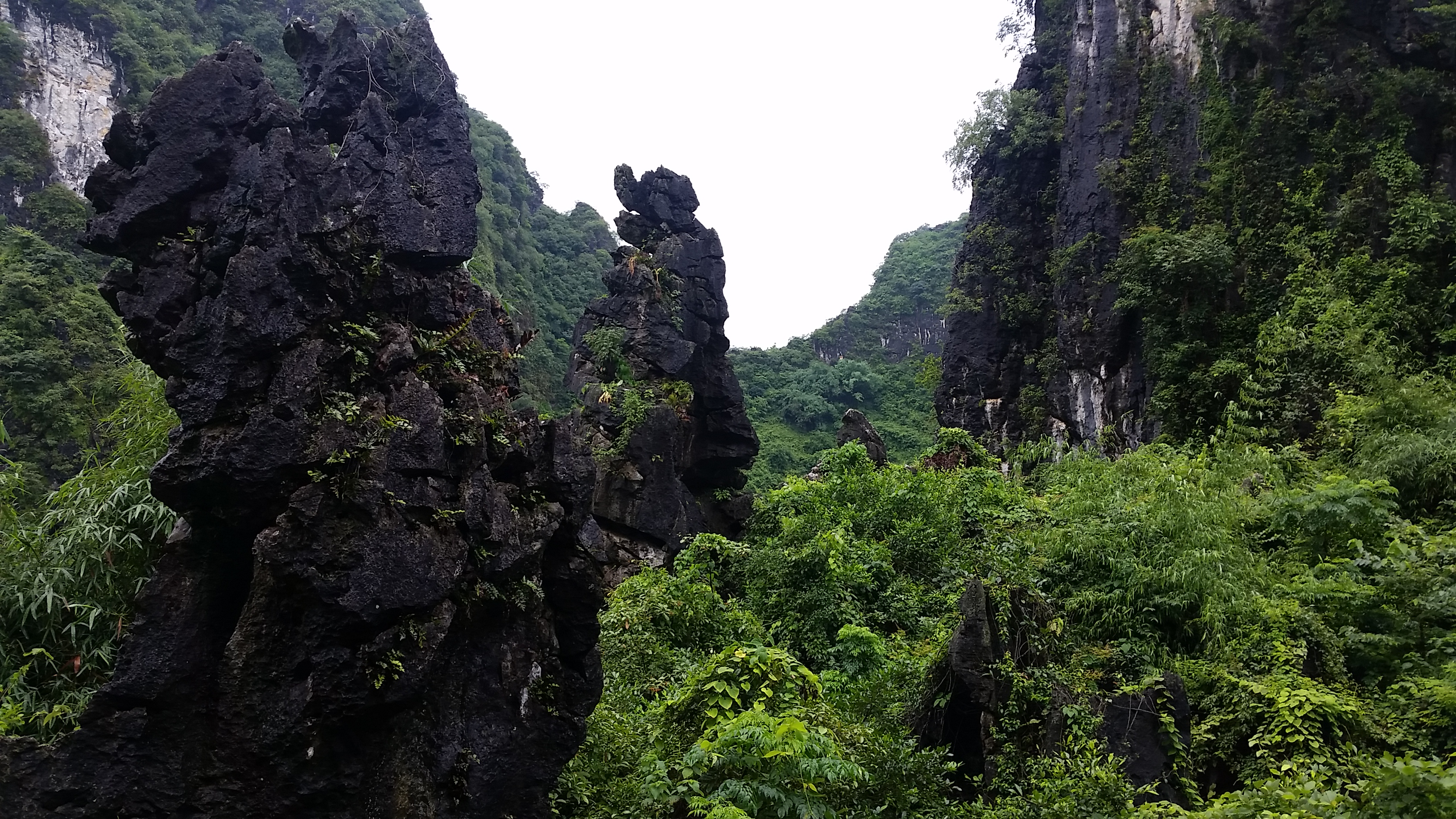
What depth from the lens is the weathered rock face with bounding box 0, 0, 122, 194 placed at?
3238 centimetres

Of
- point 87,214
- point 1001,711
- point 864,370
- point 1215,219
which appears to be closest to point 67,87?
point 87,214

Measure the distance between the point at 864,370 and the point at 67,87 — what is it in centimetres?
3747

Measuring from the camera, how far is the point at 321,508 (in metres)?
4.67

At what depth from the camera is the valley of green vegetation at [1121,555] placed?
5109 millimetres

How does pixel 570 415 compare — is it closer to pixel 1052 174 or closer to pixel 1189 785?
pixel 1189 785

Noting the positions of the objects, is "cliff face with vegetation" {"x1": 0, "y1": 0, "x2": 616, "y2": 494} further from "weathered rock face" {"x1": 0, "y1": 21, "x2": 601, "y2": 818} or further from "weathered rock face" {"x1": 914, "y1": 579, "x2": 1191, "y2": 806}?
"weathered rock face" {"x1": 914, "y1": 579, "x2": 1191, "y2": 806}

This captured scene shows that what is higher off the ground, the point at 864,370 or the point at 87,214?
the point at 87,214

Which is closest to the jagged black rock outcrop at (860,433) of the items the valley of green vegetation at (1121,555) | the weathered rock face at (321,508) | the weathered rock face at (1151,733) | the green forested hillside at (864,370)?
the valley of green vegetation at (1121,555)

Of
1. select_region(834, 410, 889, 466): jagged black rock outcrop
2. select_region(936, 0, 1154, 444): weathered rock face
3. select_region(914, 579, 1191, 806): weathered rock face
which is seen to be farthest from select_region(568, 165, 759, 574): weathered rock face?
select_region(914, 579, 1191, 806): weathered rock face

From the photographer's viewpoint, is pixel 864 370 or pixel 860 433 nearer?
pixel 860 433

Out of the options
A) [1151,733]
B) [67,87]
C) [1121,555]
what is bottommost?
[1151,733]

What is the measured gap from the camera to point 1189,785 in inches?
241

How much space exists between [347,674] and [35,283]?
25.4 meters

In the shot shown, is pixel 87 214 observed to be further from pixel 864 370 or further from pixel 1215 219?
pixel 1215 219
